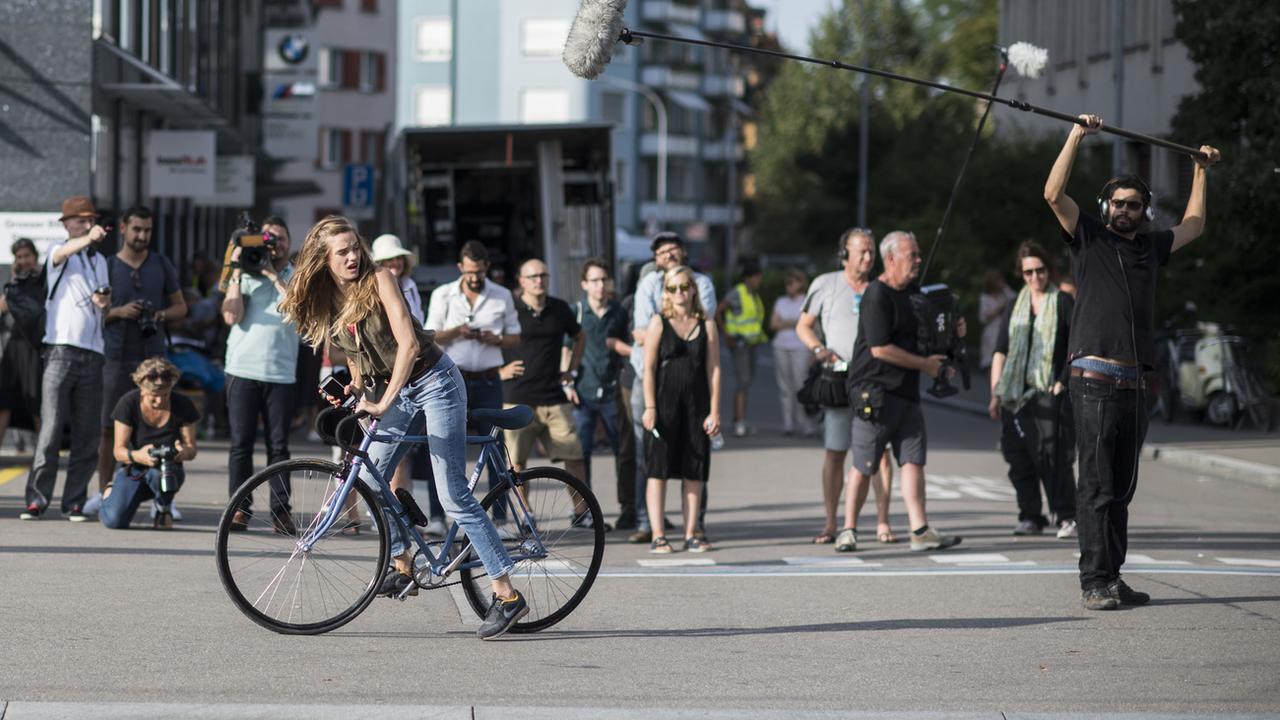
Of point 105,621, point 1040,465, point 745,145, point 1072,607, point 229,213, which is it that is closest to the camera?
point 105,621

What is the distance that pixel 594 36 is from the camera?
870 centimetres

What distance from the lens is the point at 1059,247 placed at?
114 ft

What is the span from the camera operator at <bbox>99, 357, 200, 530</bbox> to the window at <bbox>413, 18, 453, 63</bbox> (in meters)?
70.6

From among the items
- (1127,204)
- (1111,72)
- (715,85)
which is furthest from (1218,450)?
(715,85)

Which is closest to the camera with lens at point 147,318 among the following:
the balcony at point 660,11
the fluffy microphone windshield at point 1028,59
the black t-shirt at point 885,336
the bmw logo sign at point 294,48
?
the black t-shirt at point 885,336

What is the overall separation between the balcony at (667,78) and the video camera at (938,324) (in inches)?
3107

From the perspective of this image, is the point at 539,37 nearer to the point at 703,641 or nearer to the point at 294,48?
the point at 294,48

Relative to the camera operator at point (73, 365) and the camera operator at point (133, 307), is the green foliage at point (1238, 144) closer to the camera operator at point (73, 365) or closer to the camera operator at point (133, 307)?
the camera operator at point (133, 307)

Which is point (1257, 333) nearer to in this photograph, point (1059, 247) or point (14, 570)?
point (1059, 247)

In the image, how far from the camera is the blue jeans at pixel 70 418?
11.6 metres

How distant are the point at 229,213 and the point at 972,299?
1845 cm

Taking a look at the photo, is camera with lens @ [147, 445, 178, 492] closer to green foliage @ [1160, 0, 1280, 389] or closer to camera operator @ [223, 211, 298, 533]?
camera operator @ [223, 211, 298, 533]

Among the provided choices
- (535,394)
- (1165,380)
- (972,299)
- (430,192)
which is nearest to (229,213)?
(972,299)

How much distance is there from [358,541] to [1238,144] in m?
→ 19.3
